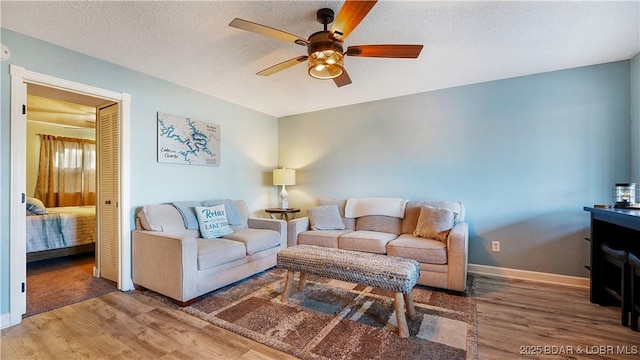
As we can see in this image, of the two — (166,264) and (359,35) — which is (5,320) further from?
(359,35)

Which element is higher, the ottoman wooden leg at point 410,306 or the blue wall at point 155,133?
the blue wall at point 155,133

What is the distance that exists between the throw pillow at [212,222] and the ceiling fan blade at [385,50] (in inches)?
90.5

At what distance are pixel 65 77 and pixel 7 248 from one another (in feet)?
4.88

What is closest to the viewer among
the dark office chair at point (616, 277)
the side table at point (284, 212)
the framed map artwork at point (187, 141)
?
the dark office chair at point (616, 277)

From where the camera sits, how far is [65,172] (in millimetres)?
5496

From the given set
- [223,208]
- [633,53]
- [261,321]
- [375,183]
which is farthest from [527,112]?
[223,208]

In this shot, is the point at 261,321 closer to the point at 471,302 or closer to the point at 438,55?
the point at 471,302

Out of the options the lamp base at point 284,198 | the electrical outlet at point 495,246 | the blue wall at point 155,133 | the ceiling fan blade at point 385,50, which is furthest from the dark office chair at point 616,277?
the blue wall at point 155,133

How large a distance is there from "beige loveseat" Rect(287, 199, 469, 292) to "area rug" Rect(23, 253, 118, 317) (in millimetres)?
2117

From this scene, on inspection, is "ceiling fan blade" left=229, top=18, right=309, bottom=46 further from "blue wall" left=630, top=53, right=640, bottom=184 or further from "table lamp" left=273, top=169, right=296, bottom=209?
"blue wall" left=630, top=53, right=640, bottom=184

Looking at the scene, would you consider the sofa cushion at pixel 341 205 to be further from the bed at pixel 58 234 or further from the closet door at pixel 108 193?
the bed at pixel 58 234

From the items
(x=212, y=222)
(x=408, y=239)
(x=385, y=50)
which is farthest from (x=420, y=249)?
(x=212, y=222)

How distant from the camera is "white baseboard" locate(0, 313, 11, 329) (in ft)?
6.57

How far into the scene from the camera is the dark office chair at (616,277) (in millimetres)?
1949
